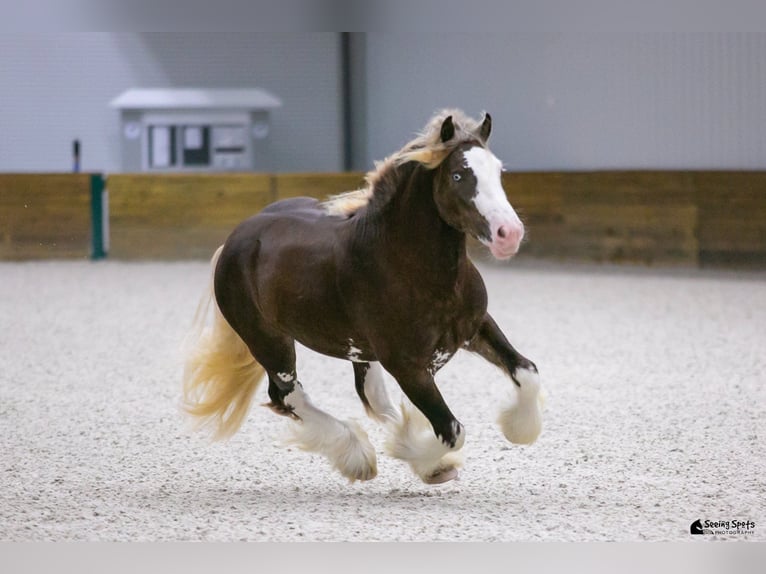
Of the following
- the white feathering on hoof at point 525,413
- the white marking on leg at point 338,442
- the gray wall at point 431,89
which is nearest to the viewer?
the white feathering on hoof at point 525,413

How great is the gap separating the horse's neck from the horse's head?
0.08m

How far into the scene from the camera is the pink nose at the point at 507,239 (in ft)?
11.4

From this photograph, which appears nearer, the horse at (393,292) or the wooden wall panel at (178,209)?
the horse at (393,292)

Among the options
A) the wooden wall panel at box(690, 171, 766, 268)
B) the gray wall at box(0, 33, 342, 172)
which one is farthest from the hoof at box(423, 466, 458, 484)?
the gray wall at box(0, 33, 342, 172)

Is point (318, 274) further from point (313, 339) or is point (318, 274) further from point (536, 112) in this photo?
point (536, 112)

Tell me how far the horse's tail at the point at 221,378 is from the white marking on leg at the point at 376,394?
0.43m

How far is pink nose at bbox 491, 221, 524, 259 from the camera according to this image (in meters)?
3.47

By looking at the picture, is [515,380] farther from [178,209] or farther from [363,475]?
[178,209]

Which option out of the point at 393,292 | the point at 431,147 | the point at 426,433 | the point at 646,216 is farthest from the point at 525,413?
the point at 646,216

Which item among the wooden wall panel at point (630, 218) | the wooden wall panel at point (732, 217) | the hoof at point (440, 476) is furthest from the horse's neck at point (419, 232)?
the wooden wall panel at point (630, 218)

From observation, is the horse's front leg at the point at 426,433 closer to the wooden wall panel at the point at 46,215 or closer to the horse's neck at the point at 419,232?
the horse's neck at the point at 419,232

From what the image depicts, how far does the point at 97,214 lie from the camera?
43.5ft

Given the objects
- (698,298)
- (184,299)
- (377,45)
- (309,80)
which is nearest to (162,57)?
(309,80)

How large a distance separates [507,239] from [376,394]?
1211 millimetres
